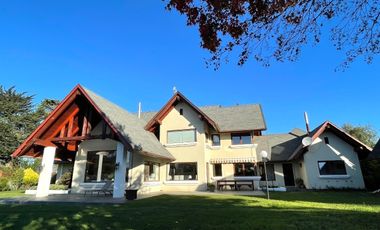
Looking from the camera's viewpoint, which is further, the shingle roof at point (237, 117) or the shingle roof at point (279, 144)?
the shingle roof at point (279, 144)

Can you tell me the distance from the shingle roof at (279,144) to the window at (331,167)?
11.9 ft

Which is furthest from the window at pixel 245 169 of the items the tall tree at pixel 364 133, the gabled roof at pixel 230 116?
the tall tree at pixel 364 133

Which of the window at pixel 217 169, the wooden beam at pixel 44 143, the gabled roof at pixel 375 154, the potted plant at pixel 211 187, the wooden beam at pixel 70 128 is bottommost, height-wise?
the potted plant at pixel 211 187

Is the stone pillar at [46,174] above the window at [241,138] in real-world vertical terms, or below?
below

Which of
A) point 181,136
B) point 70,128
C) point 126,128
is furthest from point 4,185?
point 181,136

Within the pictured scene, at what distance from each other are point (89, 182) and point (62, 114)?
20.8ft

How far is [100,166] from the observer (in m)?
21.2

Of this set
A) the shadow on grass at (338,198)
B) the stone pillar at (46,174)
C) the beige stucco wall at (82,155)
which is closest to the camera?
the shadow on grass at (338,198)

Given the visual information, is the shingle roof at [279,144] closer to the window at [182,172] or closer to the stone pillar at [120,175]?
the window at [182,172]

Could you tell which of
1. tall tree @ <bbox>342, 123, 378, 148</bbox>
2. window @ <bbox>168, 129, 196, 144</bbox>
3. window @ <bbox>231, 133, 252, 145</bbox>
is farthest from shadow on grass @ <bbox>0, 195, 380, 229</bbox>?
tall tree @ <bbox>342, 123, 378, 148</bbox>

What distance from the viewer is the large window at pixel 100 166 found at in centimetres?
2089

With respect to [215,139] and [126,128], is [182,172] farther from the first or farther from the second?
[126,128]

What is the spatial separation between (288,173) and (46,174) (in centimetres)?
2514

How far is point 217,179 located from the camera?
2616 cm
